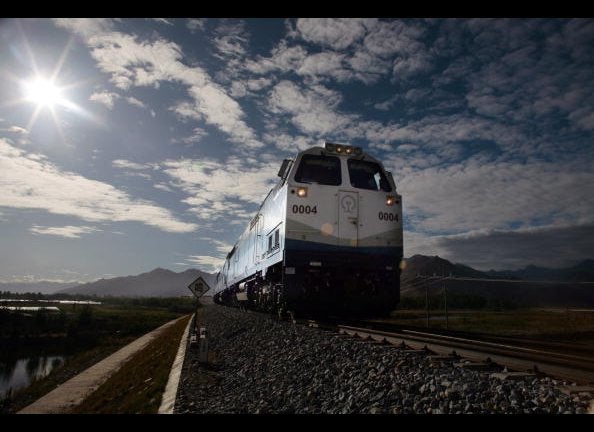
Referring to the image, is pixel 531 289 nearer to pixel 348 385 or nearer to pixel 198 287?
pixel 198 287

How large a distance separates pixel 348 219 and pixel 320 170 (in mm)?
1690

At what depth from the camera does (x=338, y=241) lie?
10984 millimetres

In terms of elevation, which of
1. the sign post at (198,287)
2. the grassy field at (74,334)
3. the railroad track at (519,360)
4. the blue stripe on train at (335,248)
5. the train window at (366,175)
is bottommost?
the grassy field at (74,334)

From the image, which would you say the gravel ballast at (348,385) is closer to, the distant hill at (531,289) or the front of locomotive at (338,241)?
the front of locomotive at (338,241)

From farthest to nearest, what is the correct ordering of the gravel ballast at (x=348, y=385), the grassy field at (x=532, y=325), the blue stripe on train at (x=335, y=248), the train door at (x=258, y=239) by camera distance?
the grassy field at (x=532, y=325) < the train door at (x=258, y=239) < the blue stripe on train at (x=335, y=248) < the gravel ballast at (x=348, y=385)

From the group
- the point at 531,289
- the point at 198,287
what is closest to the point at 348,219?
the point at 198,287

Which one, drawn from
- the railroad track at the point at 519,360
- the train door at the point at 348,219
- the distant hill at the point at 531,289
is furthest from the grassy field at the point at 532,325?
the railroad track at the point at 519,360

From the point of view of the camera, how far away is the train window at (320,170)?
452 inches

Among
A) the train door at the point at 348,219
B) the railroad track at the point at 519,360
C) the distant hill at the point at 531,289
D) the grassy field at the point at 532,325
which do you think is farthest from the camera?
the distant hill at the point at 531,289

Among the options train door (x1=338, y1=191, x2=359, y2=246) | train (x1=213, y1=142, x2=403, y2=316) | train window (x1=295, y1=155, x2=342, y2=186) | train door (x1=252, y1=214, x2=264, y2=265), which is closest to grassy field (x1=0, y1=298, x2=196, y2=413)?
train door (x1=252, y1=214, x2=264, y2=265)

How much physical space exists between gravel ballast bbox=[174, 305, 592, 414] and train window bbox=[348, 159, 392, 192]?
4328mm

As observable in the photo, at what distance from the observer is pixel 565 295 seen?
76.6m
